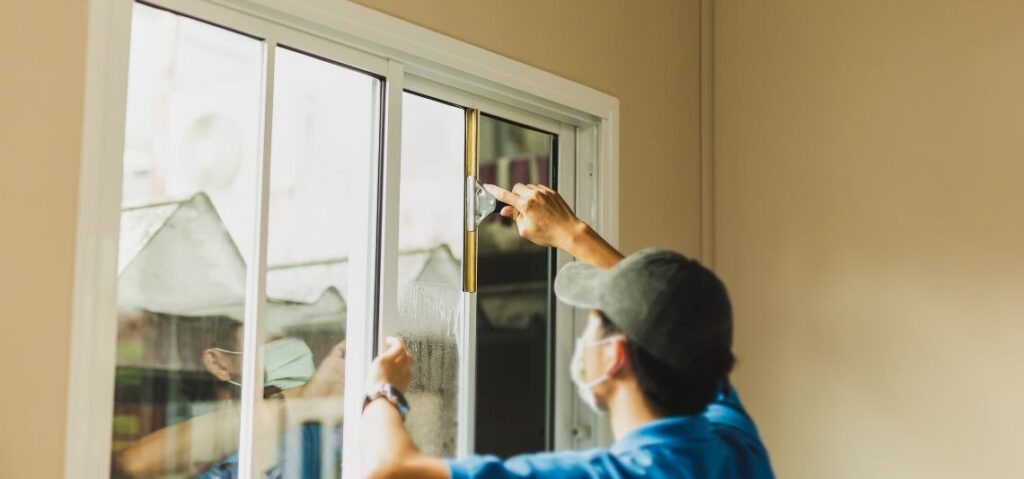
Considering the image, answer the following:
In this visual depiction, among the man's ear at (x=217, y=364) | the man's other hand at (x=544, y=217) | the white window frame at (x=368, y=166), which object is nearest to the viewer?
the white window frame at (x=368, y=166)

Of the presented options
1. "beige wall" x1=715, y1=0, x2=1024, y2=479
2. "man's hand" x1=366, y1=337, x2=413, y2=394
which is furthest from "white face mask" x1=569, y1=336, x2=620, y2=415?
"beige wall" x1=715, y1=0, x2=1024, y2=479

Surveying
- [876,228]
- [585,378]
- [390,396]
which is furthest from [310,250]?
[876,228]

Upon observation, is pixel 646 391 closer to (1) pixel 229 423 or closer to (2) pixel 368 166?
(1) pixel 229 423

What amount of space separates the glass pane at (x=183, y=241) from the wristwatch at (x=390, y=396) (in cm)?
40

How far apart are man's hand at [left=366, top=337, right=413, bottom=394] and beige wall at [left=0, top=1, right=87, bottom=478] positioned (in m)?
0.47

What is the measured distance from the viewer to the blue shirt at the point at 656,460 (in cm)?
157

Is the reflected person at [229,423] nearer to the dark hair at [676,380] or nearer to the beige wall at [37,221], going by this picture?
the beige wall at [37,221]

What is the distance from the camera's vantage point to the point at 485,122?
2787mm

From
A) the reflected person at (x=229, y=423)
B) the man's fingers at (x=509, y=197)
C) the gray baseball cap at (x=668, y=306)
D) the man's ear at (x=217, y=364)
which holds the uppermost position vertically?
the man's fingers at (x=509, y=197)

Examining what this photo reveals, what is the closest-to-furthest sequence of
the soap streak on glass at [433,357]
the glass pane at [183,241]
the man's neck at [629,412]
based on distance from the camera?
the man's neck at [629,412] < the glass pane at [183,241] < the soap streak on glass at [433,357]

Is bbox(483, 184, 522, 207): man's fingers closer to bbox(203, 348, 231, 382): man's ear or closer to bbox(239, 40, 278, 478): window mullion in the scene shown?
bbox(239, 40, 278, 478): window mullion

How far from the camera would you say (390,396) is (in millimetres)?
1783

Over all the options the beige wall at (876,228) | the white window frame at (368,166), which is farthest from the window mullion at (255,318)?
the beige wall at (876,228)

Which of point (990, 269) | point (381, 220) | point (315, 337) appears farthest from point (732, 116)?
point (315, 337)
